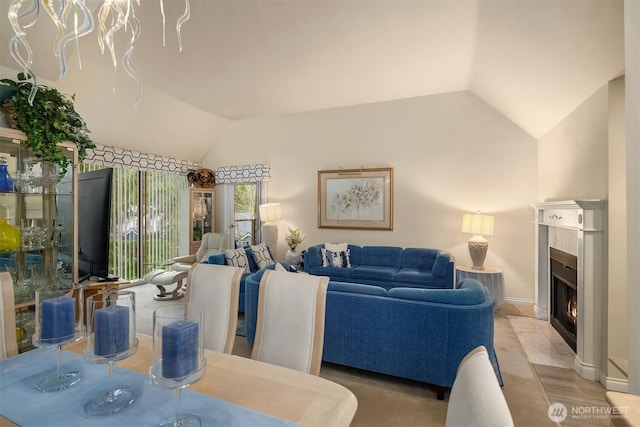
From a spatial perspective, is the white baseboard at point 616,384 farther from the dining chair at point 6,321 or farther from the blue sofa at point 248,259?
the dining chair at point 6,321

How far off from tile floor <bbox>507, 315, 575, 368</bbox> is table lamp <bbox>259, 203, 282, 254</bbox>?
3.84 meters

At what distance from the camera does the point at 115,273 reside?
5.20 metres

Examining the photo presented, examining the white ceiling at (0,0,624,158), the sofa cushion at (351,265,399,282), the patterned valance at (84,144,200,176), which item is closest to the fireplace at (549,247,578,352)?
the white ceiling at (0,0,624,158)

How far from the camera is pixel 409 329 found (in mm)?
2199

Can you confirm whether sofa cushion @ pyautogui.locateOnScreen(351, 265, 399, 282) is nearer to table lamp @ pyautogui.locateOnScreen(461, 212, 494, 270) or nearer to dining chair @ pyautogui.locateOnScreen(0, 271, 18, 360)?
table lamp @ pyautogui.locateOnScreen(461, 212, 494, 270)

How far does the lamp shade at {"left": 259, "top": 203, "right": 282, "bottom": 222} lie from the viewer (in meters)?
5.60

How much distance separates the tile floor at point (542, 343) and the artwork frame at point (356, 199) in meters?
2.23

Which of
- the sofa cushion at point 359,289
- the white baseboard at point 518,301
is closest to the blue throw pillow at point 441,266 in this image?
the white baseboard at point 518,301

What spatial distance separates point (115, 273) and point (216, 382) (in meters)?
5.24

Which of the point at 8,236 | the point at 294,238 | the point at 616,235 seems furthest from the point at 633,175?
the point at 294,238

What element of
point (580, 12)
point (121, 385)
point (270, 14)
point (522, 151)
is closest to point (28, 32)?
point (270, 14)

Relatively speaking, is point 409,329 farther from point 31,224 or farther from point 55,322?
point 31,224

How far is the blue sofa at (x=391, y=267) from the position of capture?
4090 millimetres

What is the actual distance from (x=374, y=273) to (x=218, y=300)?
3.06 metres
